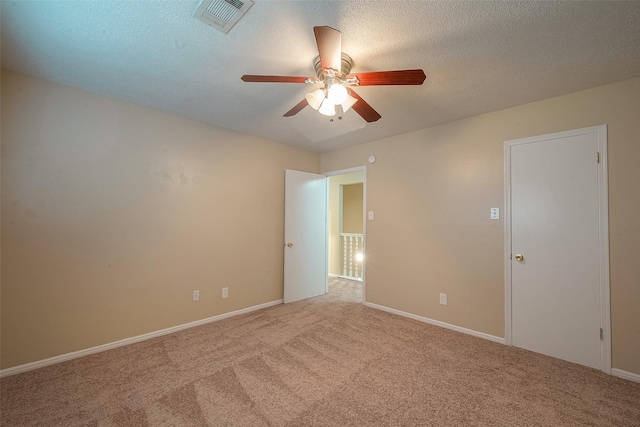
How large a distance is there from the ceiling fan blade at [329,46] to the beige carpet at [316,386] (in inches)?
85.1

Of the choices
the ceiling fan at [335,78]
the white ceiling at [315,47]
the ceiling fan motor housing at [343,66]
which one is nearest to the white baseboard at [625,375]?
the white ceiling at [315,47]

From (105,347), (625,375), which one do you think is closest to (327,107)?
(105,347)

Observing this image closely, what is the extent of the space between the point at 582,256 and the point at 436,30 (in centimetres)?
227

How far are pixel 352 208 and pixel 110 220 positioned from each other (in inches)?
180

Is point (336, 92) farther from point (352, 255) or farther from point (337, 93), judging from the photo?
point (352, 255)

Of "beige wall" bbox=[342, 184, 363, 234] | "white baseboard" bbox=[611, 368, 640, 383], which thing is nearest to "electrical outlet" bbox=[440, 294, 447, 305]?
"white baseboard" bbox=[611, 368, 640, 383]

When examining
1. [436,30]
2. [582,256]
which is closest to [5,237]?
[436,30]

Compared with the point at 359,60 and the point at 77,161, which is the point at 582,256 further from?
the point at 77,161

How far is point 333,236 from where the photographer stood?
5793 millimetres

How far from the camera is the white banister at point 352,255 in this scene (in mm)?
5367

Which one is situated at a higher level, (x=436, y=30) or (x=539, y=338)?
(x=436, y=30)

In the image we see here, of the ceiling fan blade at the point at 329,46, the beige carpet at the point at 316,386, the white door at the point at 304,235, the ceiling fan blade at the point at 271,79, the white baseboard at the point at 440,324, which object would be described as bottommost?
the beige carpet at the point at 316,386

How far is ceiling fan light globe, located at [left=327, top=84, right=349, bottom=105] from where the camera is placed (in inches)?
63.4

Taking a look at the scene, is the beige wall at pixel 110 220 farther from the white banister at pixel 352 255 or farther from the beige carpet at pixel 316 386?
the white banister at pixel 352 255
